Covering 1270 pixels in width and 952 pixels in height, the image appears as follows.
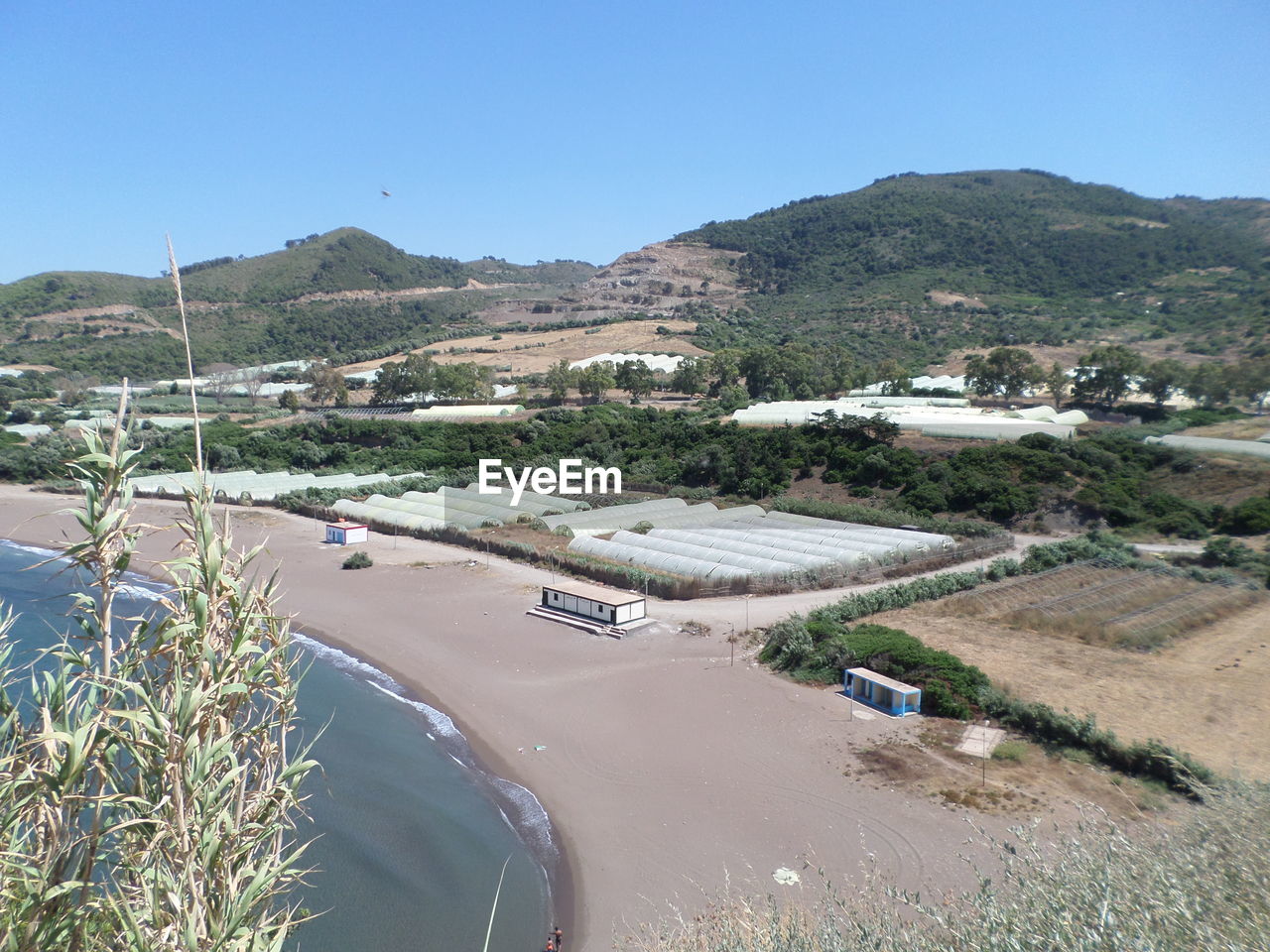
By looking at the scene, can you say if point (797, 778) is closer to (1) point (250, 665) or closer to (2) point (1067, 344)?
(1) point (250, 665)

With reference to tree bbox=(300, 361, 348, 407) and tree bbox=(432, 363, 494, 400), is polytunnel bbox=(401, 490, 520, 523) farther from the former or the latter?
tree bbox=(300, 361, 348, 407)

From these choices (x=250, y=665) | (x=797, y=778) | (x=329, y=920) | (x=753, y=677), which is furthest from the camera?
(x=753, y=677)

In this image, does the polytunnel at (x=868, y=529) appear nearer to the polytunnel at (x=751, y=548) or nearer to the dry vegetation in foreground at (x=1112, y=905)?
the polytunnel at (x=751, y=548)

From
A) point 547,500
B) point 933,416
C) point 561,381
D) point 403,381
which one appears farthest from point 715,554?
point 403,381

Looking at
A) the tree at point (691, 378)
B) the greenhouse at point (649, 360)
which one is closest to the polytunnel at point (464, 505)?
the tree at point (691, 378)

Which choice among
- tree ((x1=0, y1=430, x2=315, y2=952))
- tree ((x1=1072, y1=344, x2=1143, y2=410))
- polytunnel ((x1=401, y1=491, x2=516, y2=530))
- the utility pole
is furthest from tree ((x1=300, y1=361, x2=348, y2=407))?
tree ((x1=0, y1=430, x2=315, y2=952))

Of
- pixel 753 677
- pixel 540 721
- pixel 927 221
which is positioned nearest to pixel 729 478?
pixel 753 677
